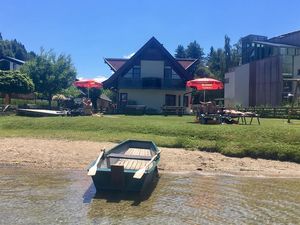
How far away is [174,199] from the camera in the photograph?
12.0m

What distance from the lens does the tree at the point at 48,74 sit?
53.3 m

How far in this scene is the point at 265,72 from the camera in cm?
5834

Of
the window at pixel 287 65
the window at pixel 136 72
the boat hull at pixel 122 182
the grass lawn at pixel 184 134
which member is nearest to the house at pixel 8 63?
the window at pixel 136 72

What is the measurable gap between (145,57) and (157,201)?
36181 millimetres

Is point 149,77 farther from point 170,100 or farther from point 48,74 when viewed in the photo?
point 48,74

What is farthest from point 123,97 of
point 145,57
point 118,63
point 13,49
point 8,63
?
point 13,49

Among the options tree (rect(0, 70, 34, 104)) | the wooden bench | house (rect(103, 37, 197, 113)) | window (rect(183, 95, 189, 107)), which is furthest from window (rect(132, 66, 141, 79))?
tree (rect(0, 70, 34, 104))

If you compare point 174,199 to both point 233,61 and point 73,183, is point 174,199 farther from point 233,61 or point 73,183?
point 233,61

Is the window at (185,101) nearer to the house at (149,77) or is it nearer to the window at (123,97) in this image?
the house at (149,77)

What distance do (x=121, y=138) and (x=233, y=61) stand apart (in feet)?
289

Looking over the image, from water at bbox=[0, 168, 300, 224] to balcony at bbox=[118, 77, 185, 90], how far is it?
3202 cm

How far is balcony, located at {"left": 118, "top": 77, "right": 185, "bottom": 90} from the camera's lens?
1853 inches

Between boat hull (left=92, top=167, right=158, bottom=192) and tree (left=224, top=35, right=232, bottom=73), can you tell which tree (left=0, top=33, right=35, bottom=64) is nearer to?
tree (left=224, top=35, right=232, bottom=73)

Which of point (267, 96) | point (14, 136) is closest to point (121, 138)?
point (14, 136)
